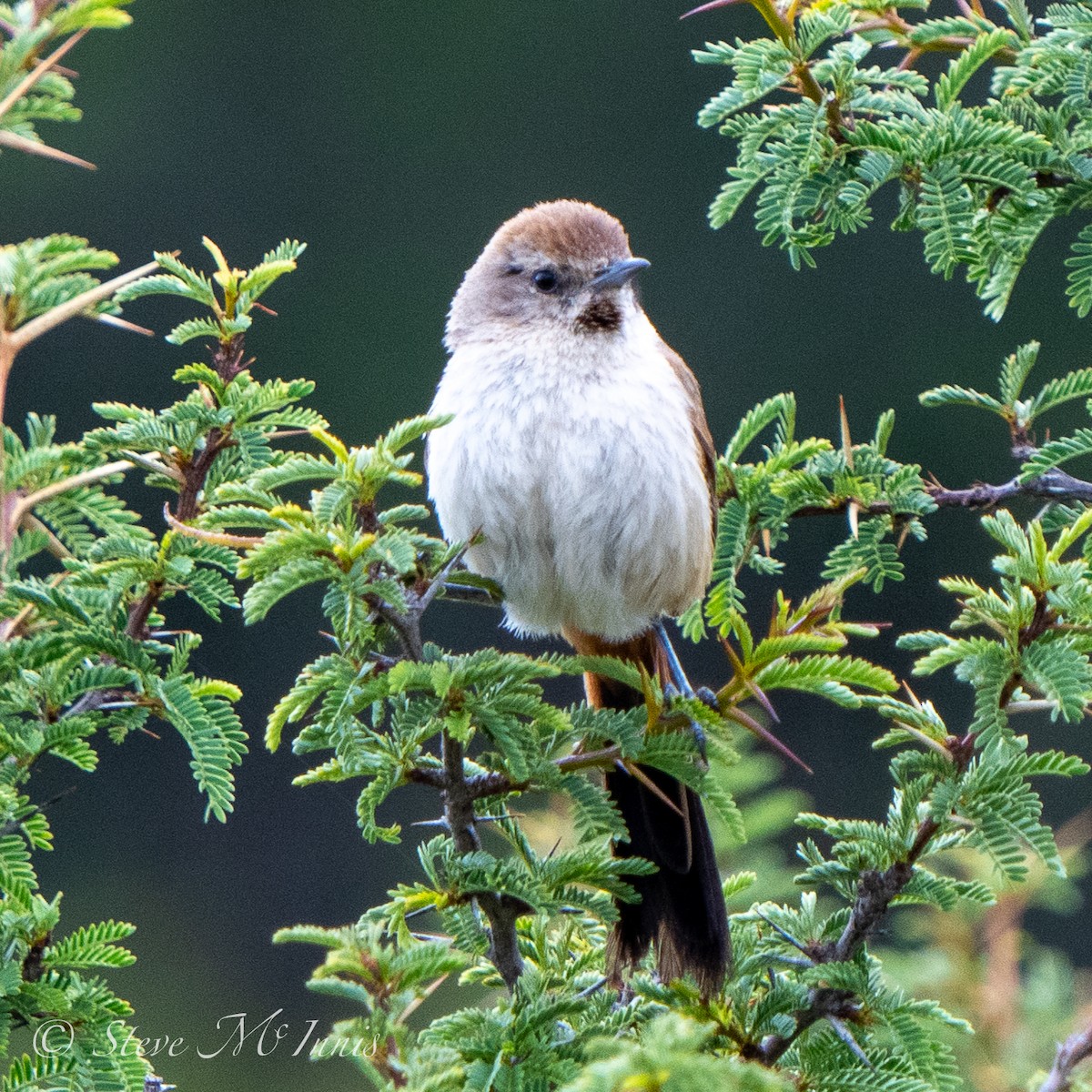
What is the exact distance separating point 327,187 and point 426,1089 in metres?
14.0

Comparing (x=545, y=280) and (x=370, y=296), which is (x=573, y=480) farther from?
(x=370, y=296)

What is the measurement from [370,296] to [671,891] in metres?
11.8

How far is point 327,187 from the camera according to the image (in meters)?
15.1

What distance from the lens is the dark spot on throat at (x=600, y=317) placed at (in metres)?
4.17

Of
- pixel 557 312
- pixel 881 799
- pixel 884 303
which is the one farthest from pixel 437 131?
pixel 557 312

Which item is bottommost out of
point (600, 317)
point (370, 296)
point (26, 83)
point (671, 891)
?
point (671, 891)

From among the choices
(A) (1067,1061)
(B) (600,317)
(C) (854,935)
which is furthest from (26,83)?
(B) (600,317)

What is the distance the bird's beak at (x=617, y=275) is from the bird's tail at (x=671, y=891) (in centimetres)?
137

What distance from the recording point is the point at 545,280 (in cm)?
434

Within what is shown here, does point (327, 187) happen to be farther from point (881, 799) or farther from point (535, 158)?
point (881, 799)

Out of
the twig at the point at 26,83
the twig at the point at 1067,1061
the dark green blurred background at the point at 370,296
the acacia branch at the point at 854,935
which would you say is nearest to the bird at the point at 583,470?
the acacia branch at the point at 854,935

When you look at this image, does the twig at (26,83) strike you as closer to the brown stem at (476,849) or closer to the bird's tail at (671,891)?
the brown stem at (476,849)

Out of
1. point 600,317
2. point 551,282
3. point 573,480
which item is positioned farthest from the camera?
point 551,282

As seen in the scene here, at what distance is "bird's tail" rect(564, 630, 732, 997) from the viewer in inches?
Answer: 115
